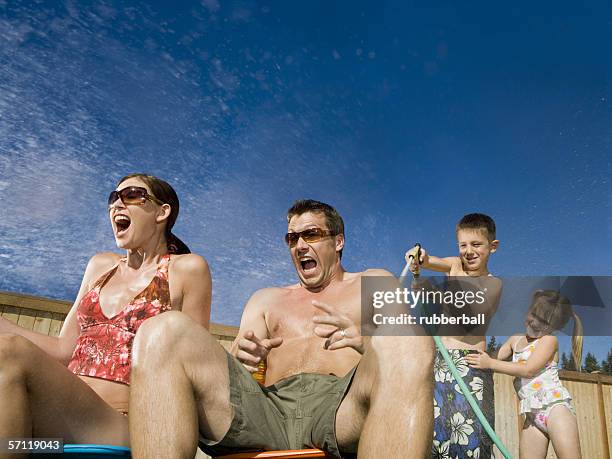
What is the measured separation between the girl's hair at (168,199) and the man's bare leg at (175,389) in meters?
1.09

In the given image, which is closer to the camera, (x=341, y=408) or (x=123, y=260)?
(x=341, y=408)

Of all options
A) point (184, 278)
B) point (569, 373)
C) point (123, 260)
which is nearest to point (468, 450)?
point (184, 278)

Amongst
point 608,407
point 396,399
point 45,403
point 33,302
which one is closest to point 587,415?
point 608,407

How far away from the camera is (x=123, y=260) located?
256 centimetres

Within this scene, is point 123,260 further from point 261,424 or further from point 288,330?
point 261,424

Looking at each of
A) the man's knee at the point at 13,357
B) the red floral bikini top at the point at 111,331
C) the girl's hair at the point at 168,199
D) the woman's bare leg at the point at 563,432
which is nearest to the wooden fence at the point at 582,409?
the woman's bare leg at the point at 563,432

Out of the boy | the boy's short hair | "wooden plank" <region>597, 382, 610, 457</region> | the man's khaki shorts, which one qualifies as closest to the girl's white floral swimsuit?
the boy

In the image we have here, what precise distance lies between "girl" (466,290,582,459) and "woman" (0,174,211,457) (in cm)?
226

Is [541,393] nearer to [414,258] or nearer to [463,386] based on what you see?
[463,386]

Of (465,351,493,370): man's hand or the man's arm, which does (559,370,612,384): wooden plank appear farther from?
the man's arm

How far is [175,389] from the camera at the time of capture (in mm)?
1395

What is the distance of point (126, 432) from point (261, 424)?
0.49m

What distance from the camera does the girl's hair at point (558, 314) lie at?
153 inches

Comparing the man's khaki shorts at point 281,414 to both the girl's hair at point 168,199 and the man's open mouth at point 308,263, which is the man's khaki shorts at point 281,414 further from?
the girl's hair at point 168,199
